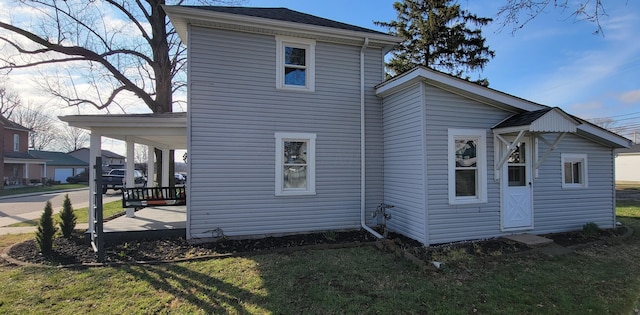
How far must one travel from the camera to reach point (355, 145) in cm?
785

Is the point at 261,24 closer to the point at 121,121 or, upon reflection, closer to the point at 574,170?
the point at 121,121

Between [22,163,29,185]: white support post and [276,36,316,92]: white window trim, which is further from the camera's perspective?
[22,163,29,185]: white support post

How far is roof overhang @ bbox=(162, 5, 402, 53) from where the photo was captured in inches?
259

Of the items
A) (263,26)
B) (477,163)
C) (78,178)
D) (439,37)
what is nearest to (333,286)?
(477,163)

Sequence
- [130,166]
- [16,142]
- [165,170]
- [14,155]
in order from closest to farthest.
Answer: [130,166]
[165,170]
[14,155]
[16,142]

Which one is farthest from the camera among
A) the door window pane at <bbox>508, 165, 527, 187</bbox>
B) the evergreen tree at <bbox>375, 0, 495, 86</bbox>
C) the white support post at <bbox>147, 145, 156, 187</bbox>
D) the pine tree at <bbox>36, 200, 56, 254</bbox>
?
the evergreen tree at <bbox>375, 0, 495, 86</bbox>

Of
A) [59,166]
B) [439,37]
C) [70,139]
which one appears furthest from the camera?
[70,139]

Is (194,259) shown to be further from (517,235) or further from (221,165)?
(517,235)

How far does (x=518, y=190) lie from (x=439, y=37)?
1174 centimetres

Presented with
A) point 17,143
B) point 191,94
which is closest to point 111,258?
point 191,94

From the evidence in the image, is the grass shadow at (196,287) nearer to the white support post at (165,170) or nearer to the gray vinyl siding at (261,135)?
the gray vinyl siding at (261,135)

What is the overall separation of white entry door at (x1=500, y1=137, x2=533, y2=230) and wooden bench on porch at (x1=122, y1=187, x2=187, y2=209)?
7.76m

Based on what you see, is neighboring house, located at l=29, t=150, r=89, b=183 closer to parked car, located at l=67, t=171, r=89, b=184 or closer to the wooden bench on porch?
parked car, located at l=67, t=171, r=89, b=184

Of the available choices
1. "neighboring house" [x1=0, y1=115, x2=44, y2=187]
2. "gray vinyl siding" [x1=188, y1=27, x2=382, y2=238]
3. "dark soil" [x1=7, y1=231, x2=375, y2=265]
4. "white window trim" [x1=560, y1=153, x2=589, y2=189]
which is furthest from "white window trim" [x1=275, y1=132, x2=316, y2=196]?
"neighboring house" [x1=0, y1=115, x2=44, y2=187]
